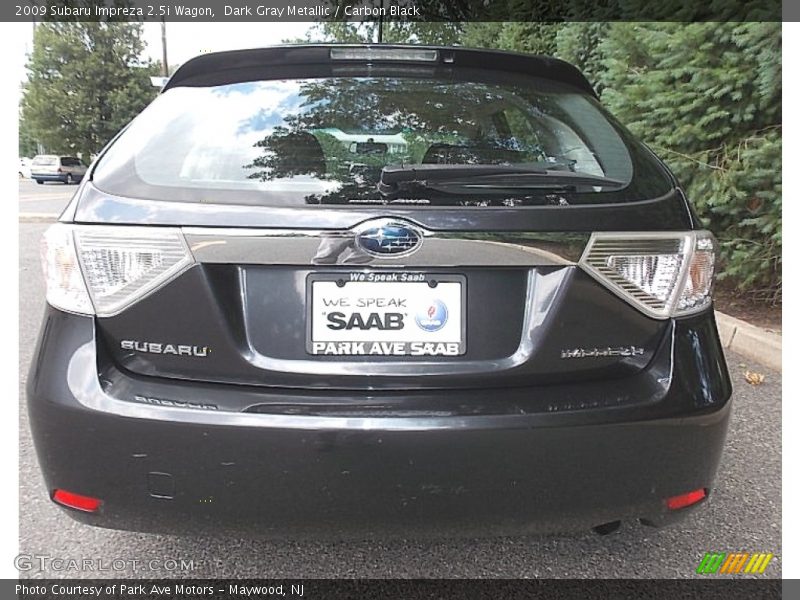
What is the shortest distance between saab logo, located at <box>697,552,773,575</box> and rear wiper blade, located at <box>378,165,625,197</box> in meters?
1.43

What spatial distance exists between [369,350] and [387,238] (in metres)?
0.29

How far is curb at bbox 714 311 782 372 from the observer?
13.4 feet

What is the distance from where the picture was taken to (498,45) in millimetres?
10508

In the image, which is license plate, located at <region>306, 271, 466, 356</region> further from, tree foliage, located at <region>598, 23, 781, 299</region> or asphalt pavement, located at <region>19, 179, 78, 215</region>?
asphalt pavement, located at <region>19, 179, 78, 215</region>

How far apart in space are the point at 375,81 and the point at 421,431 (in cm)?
111

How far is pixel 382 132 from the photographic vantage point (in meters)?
1.88

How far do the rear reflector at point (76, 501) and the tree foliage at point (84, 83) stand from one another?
23.9m

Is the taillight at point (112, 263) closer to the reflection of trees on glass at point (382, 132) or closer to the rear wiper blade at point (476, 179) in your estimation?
the reflection of trees on glass at point (382, 132)

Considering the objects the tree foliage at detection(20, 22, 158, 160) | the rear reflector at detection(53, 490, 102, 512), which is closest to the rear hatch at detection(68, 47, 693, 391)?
the rear reflector at detection(53, 490, 102, 512)

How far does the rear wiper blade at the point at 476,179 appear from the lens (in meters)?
1.60

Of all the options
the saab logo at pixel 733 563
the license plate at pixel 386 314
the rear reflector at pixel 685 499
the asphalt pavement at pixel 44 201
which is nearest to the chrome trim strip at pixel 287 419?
the license plate at pixel 386 314

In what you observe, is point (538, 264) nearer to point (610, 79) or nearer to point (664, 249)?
point (664, 249)

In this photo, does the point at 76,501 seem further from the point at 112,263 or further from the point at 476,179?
the point at 476,179

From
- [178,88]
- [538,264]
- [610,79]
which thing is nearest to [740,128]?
[610,79]
